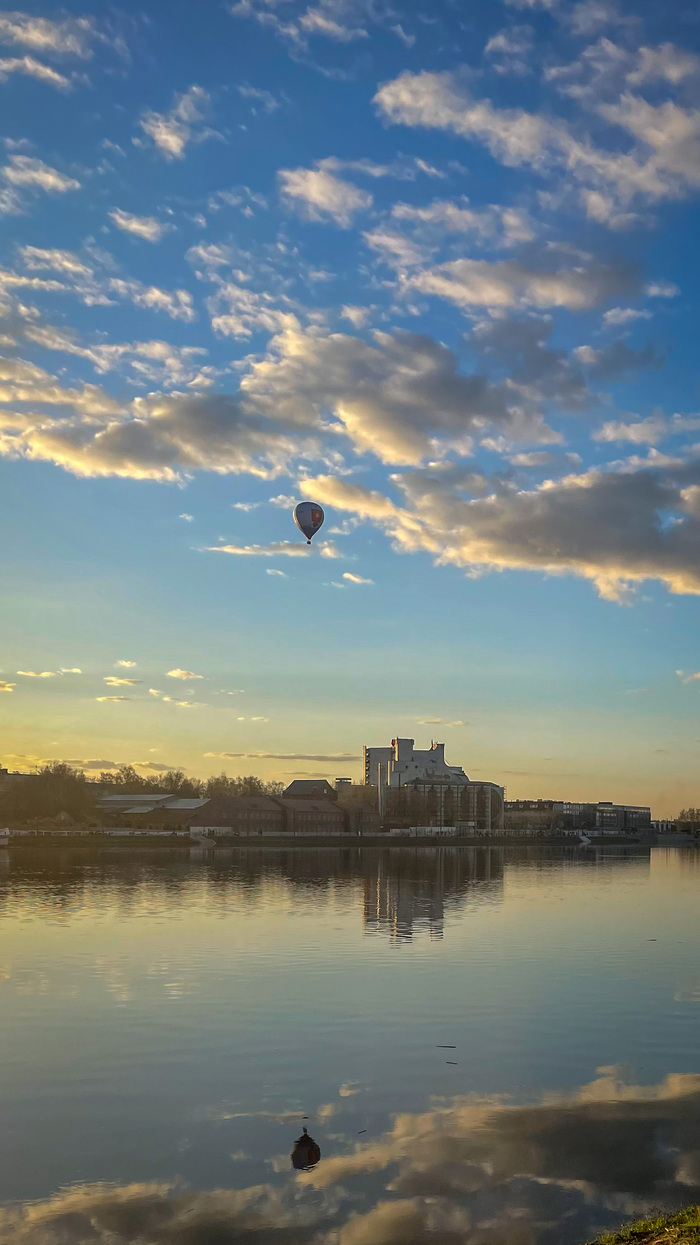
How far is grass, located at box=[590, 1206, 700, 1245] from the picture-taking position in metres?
14.1

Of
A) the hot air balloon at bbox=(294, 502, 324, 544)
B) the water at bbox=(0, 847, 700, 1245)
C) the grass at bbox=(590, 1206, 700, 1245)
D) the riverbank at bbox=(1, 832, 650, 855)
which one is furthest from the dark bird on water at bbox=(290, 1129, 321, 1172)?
the riverbank at bbox=(1, 832, 650, 855)

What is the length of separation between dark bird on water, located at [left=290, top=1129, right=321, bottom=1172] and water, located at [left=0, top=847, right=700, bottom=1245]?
0.30 m

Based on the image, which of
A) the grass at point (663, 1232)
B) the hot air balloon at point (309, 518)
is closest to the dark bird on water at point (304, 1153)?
the grass at point (663, 1232)

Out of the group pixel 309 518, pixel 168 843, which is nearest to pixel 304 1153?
pixel 309 518

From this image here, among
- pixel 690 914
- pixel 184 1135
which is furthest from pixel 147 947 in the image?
pixel 690 914

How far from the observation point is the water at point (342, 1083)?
55.3 ft

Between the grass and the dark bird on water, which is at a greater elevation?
the grass

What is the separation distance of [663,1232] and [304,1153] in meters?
7.24

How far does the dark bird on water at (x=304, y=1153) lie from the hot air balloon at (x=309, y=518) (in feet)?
191

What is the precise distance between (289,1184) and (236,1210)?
4.68 feet

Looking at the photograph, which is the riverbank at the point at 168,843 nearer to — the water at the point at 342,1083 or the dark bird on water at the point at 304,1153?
the water at the point at 342,1083

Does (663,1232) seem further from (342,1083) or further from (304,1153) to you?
(342,1083)

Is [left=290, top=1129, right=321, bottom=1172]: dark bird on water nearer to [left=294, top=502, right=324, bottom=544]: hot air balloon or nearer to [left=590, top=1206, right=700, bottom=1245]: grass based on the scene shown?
[left=590, top=1206, right=700, bottom=1245]: grass

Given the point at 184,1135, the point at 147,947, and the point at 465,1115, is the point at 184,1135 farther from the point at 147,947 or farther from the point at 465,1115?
the point at 147,947
